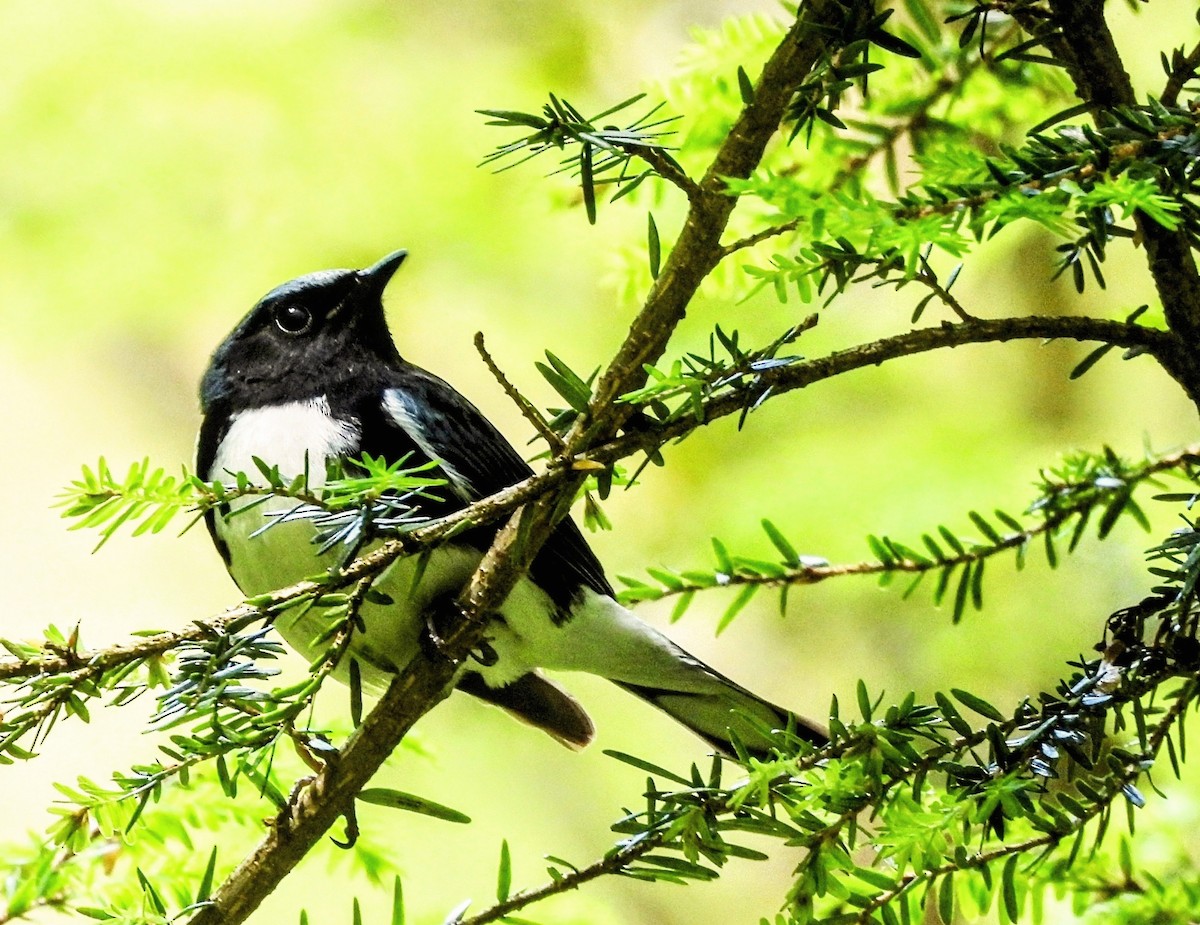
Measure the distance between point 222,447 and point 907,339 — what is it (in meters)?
1.11

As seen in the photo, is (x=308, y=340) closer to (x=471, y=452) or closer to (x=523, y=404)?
(x=471, y=452)

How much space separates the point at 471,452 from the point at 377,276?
1.17ft

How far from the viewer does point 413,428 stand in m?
1.56

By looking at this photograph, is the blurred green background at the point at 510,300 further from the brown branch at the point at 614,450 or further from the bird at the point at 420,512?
the brown branch at the point at 614,450

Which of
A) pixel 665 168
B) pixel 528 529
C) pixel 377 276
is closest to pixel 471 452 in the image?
pixel 377 276

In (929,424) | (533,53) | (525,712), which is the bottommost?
(525,712)

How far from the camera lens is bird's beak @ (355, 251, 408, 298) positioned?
5.75 ft

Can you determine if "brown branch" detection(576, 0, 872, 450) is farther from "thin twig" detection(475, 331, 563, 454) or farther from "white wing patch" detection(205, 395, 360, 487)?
"white wing patch" detection(205, 395, 360, 487)

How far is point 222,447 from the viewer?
163 centimetres

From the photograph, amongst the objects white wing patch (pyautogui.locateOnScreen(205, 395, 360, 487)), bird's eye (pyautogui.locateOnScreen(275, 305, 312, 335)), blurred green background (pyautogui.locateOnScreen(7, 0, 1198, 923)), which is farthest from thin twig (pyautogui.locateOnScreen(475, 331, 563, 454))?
blurred green background (pyautogui.locateOnScreen(7, 0, 1198, 923))

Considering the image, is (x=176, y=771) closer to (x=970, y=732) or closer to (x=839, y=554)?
(x=970, y=732)

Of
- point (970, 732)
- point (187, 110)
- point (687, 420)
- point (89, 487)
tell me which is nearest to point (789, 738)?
point (970, 732)

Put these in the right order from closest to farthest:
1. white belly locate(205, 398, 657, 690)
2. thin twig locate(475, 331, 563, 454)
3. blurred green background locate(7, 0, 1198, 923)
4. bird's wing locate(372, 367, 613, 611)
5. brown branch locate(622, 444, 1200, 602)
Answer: thin twig locate(475, 331, 563, 454), brown branch locate(622, 444, 1200, 602), white belly locate(205, 398, 657, 690), bird's wing locate(372, 367, 613, 611), blurred green background locate(7, 0, 1198, 923)

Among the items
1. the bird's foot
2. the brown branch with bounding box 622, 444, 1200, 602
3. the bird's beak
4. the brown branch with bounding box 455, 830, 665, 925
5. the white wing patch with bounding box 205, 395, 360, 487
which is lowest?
the brown branch with bounding box 455, 830, 665, 925
